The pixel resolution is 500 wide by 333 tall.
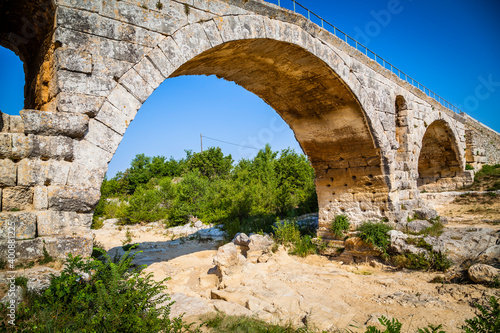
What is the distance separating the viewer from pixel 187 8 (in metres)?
4.21

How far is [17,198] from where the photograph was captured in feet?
10.0

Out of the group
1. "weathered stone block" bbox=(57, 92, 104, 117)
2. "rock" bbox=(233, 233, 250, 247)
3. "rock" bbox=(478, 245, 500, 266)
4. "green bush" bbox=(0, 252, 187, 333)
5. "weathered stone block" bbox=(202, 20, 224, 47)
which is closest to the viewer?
"green bush" bbox=(0, 252, 187, 333)

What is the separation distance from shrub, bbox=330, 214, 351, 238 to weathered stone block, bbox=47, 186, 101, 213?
5.50m

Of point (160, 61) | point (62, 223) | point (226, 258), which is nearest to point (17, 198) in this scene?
point (62, 223)

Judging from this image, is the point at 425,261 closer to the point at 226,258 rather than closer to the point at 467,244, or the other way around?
the point at 467,244

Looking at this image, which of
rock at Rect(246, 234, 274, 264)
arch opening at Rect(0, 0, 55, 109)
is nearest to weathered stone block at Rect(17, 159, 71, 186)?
arch opening at Rect(0, 0, 55, 109)

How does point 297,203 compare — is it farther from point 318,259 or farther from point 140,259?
point 140,259

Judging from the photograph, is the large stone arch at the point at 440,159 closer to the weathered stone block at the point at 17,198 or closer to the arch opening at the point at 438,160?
the arch opening at the point at 438,160

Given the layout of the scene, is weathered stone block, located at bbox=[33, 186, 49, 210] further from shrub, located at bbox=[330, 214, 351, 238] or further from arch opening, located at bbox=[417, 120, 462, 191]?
arch opening, located at bbox=[417, 120, 462, 191]

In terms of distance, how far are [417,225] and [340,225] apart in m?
1.61

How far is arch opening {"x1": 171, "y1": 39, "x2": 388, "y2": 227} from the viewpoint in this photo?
5621mm

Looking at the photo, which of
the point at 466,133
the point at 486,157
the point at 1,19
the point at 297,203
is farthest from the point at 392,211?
the point at 486,157

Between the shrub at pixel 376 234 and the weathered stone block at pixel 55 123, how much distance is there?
5.61 meters

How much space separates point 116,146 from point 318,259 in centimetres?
527
